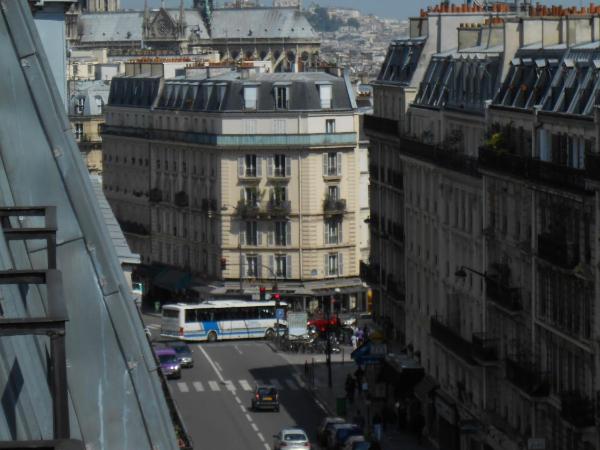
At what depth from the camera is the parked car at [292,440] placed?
2299 inches

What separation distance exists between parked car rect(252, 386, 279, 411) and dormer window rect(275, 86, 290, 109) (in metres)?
34.8

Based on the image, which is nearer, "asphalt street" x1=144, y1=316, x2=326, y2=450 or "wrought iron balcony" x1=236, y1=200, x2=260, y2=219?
"asphalt street" x1=144, y1=316, x2=326, y2=450

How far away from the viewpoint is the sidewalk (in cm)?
6216

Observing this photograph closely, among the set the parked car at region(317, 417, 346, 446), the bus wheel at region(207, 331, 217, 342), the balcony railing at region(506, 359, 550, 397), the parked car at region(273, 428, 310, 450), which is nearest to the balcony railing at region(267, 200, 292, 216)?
the bus wheel at region(207, 331, 217, 342)

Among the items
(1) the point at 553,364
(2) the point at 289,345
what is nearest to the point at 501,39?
(1) the point at 553,364

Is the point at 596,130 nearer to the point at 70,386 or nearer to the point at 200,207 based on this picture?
the point at 70,386

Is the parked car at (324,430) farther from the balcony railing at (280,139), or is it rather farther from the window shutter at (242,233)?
the window shutter at (242,233)

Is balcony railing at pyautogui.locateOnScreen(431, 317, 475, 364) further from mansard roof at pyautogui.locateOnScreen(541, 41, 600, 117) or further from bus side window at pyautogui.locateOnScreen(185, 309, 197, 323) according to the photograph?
bus side window at pyautogui.locateOnScreen(185, 309, 197, 323)

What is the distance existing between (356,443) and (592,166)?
51.9ft

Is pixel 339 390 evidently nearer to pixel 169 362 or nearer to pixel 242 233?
pixel 169 362

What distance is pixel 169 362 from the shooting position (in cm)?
8231

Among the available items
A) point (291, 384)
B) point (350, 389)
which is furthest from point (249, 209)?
point (350, 389)

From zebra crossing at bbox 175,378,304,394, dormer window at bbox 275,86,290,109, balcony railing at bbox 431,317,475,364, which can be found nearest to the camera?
balcony railing at bbox 431,317,475,364

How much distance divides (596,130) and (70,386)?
110ft
